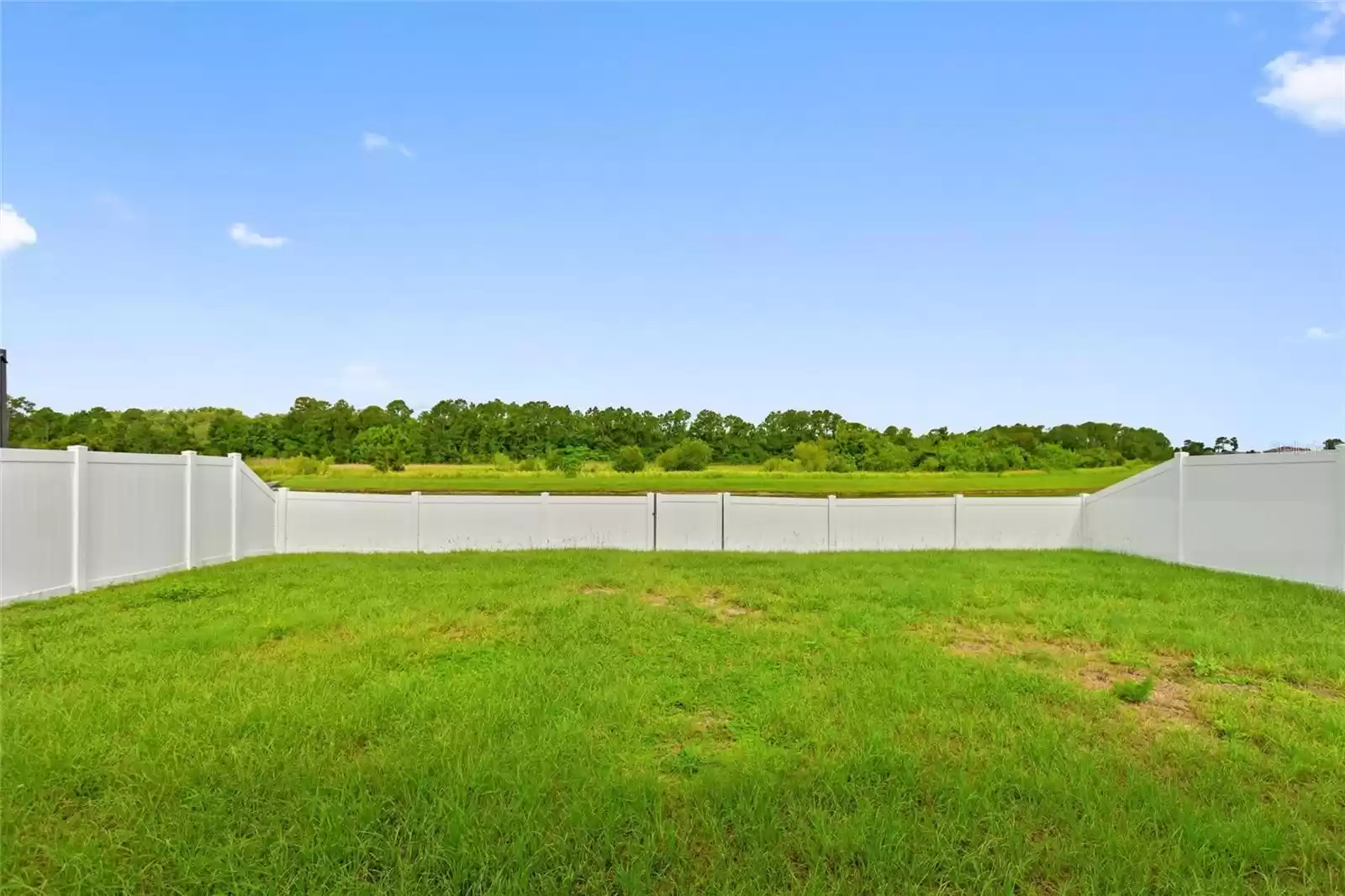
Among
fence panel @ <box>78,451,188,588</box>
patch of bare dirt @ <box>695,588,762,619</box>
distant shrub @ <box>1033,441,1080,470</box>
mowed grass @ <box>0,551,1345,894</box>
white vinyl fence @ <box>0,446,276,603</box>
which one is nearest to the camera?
mowed grass @ <box>0,551,1345,894</box>

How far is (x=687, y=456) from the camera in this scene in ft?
96.6

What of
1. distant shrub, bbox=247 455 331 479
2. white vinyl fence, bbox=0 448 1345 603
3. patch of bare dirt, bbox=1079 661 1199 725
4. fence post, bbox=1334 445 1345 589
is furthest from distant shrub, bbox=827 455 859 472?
patch of bare dirt, bbox=1079 661 1199 725

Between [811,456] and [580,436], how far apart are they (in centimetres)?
1033

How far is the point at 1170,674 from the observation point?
469 centimetres

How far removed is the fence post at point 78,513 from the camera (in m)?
7.23

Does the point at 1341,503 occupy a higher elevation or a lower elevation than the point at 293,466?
higher

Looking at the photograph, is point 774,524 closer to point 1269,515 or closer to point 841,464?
point 1269,515

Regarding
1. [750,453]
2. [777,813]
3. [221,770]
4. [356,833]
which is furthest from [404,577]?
[750,453]

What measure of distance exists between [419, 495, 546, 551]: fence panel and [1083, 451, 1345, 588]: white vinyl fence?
10035 millimetres

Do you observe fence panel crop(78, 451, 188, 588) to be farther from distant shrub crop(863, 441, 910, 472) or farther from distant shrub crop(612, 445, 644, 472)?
distant shrub crop(863, 441, 910, 472)

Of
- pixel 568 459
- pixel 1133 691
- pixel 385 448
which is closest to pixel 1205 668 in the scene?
pixel 1133 691

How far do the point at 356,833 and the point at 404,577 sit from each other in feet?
20.1

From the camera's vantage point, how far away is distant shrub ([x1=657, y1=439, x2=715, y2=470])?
1135 inches

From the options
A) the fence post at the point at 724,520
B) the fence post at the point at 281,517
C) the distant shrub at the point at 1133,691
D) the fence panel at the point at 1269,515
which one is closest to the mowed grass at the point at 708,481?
the fence post at the point at 724,520
